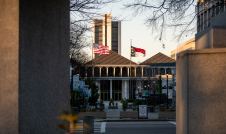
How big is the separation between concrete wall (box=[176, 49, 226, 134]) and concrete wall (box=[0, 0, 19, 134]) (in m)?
3.73

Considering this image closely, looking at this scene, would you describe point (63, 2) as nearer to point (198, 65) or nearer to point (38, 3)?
point (38, 3)

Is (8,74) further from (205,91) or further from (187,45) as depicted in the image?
(187,45)

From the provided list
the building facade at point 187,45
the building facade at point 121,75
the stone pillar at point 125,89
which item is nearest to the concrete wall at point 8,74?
the building facade at point 187,45

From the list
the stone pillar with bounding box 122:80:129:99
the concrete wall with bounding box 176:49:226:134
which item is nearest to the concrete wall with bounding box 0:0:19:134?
the concrete wall with bounding box 176:49:226:134

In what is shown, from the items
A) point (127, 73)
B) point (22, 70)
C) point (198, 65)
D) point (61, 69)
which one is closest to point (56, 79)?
point (61, 69)

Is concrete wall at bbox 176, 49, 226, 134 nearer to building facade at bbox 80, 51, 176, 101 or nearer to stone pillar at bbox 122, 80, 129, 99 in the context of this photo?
building facade at bbox 80, 51, 176, 101

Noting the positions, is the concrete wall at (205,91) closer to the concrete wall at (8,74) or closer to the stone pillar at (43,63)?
the concrete wall at (8,74)

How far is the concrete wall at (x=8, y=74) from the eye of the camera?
12.3 metres

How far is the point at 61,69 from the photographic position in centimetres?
1557

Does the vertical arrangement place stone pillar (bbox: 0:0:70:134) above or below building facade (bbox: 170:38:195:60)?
below

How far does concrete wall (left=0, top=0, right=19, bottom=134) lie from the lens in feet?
40.3

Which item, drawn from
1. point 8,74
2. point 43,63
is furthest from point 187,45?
point 8,74

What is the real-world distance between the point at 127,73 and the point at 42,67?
101811mm

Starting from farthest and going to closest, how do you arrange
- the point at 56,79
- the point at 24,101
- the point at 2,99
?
the point at 56,79 → the point at 24,101 → the point at 2,99
